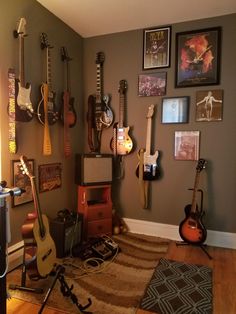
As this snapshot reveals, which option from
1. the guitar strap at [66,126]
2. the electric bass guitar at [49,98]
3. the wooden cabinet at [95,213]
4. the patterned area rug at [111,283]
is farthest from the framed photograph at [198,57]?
the patterned area rug at [111,283]

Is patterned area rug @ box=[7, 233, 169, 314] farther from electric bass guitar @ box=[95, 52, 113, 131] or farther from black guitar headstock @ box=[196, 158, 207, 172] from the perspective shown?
electric bass guitar @ box=[95, 52, 113, 131]

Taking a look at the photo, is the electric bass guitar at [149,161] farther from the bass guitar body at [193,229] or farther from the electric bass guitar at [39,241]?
the electric bass guitar at [39,241]

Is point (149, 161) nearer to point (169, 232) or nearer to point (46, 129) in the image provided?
point (169, 232)

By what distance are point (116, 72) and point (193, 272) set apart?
2.26 metres

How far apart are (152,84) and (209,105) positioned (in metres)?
0.67

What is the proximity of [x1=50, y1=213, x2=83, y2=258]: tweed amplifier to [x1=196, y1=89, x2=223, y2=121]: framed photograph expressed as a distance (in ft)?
5.54

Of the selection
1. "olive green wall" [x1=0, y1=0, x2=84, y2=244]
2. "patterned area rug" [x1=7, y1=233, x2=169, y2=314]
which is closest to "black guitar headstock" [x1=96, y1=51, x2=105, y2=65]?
"olive green wall" [x1=0, y1=0, x2=84, y2=244]

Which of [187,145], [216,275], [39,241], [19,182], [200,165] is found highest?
[187,145]

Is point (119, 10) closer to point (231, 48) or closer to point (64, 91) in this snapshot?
point (64, 91)

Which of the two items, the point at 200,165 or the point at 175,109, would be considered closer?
the point at 200,165

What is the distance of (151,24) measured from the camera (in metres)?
2.61

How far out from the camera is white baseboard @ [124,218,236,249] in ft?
8.16

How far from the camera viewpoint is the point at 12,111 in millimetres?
1920

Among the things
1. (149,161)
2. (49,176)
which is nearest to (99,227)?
(49,176)
